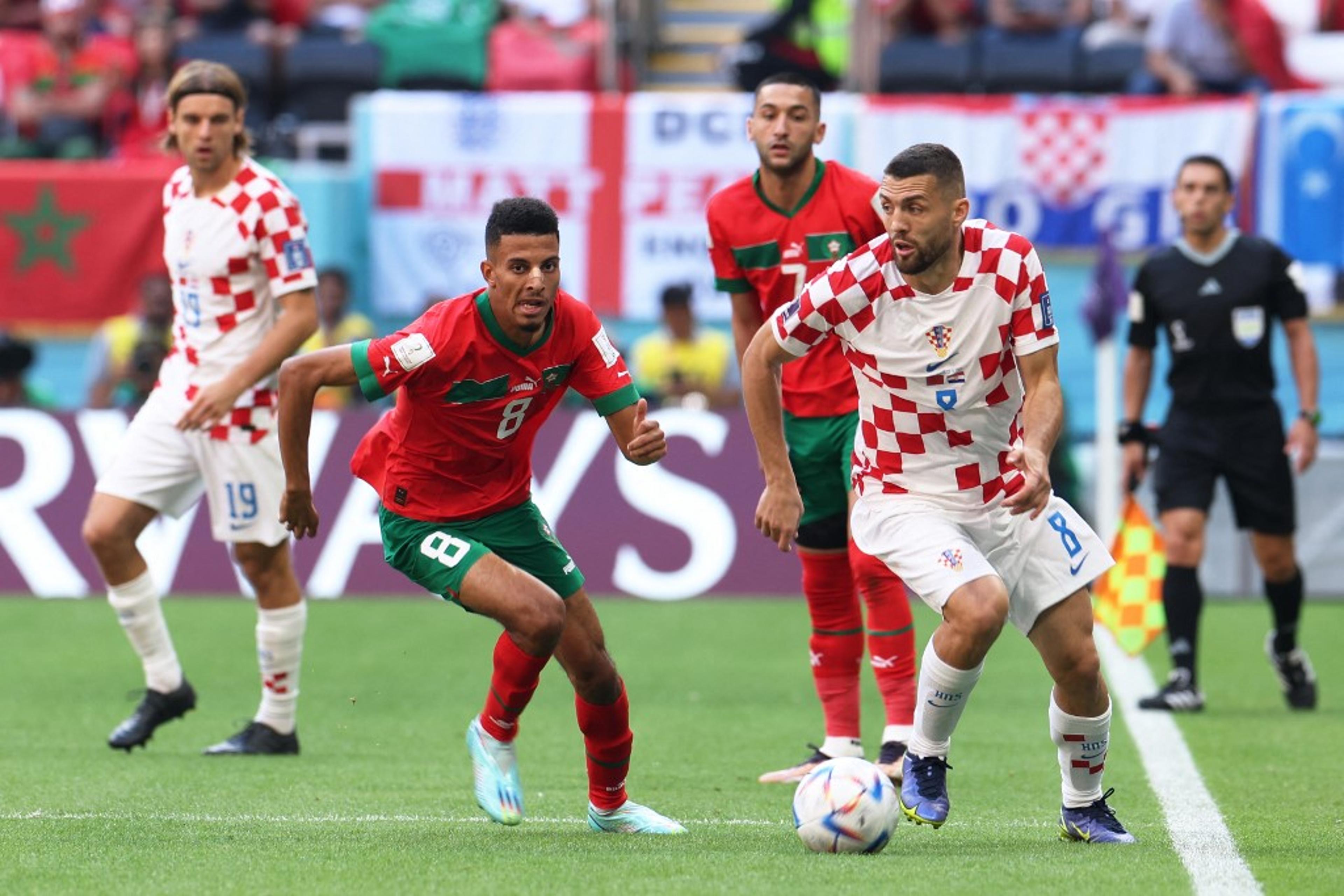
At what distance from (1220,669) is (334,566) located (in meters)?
5.29

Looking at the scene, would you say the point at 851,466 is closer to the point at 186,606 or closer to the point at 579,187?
the point at 186,606

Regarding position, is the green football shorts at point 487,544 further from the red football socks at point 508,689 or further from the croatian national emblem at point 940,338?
the croatian national emblem at point 940,338

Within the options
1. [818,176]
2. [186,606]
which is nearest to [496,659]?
[818,176]

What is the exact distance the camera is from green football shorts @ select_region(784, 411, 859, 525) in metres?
7.55

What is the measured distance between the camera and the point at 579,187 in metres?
16.9

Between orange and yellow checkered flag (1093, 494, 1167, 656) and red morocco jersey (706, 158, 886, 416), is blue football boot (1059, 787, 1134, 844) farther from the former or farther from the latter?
orange and yellow checkered flag (1093, 494, 1167, 656)

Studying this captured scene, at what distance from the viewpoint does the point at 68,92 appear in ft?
59.3

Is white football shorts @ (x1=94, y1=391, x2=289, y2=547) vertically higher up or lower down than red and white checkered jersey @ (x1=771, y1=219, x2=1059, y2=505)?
lower down

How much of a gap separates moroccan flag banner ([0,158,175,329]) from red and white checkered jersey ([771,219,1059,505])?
11548 millimetres

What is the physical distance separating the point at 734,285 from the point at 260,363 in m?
1.67

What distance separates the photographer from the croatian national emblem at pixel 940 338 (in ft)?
19.8

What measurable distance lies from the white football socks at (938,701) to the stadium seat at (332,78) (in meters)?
12.9

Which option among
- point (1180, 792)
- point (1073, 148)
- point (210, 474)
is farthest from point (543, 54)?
point (1180, 792)

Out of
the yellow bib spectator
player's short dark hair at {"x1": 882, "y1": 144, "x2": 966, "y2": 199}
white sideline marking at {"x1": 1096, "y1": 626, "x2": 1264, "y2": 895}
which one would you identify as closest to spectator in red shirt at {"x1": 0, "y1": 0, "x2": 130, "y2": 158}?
the yellow bib spectator
